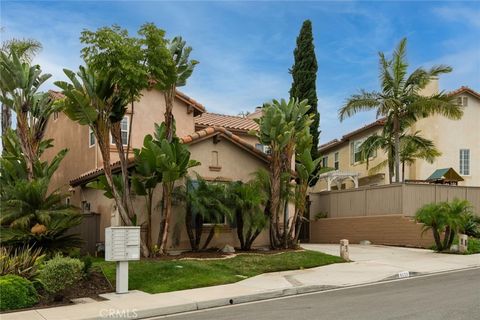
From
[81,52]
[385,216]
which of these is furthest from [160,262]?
[385,216]

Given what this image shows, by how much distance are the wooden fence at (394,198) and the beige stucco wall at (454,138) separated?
737cm

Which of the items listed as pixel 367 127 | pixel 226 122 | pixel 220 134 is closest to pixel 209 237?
pixel 220 134

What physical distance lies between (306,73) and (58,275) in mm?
21564

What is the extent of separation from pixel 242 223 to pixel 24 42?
12748 mm

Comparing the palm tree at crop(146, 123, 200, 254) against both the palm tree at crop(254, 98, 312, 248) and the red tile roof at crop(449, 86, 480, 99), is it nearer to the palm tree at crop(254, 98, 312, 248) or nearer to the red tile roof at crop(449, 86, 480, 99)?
the palm tree at crop(254, 98, 312, 248)

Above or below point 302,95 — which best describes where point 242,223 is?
below

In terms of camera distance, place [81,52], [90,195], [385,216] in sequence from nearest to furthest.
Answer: [81,52]
[90,195]
[385,216]

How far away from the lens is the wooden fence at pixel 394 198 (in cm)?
2250

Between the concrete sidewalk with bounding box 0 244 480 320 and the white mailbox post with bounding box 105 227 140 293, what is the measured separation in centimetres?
38

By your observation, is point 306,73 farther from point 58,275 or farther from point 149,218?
point 58,275

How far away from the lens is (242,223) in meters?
19.2

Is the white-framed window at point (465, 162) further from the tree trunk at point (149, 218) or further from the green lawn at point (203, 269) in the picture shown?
the tree trunk at point (149, 218)

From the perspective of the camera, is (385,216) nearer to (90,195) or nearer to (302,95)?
(302,95)

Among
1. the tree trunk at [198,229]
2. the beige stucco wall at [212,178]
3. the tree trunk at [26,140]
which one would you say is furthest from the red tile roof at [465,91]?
the tree trunk at [26,140]
